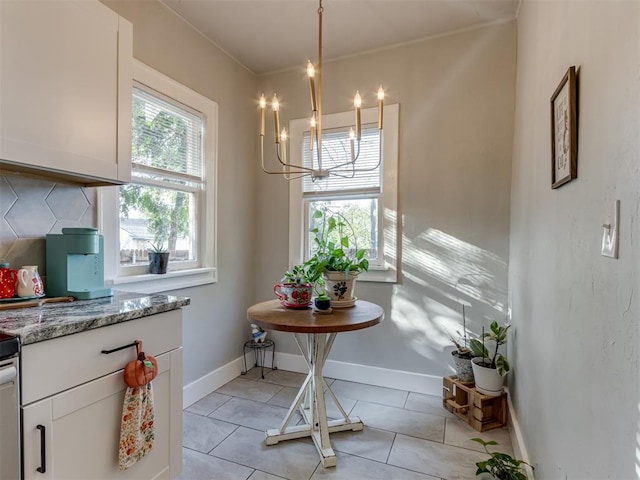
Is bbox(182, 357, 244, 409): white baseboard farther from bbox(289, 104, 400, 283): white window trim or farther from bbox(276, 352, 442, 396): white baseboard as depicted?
bbox(289, 104, 400, 283): white window trim

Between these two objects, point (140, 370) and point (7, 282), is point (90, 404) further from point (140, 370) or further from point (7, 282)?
point (7, 282)

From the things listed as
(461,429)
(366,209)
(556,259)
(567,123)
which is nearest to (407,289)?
(366,209)

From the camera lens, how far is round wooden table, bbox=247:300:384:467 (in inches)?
64.9

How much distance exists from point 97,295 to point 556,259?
1.92m

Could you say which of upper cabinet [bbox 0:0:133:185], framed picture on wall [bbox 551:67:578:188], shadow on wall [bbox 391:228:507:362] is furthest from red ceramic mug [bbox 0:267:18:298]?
shadow on wall [bbox 391:228:507:362]

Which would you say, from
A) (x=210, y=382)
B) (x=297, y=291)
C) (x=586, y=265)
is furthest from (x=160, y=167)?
(x=586, y=265)

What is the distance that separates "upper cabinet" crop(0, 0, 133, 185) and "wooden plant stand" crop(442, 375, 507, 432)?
2.41m

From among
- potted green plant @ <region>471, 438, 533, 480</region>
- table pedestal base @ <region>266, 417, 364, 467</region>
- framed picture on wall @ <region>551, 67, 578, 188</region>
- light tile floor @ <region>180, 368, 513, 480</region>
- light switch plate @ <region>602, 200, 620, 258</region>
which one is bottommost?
light tile floor @ <region>180, 368, 513, 480</region>

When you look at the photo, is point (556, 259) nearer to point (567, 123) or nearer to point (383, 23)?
point (567, 123)

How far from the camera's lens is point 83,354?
45.6 inches

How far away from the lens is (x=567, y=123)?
3.71 feet

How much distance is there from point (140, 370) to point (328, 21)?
244 centimetres

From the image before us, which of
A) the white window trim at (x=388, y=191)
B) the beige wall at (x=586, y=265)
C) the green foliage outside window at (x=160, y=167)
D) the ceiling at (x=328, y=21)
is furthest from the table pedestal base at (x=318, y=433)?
the ceiling at (x=328, y=21)

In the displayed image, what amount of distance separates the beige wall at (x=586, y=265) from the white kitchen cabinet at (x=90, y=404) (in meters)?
1.50
